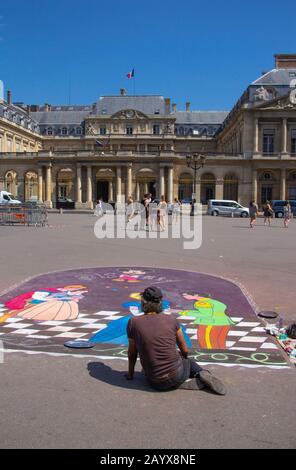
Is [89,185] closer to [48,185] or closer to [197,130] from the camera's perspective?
[48,185]

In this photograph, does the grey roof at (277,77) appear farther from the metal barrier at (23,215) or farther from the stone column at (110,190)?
the metal barrier at (23,215)

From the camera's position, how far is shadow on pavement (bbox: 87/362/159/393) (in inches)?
195

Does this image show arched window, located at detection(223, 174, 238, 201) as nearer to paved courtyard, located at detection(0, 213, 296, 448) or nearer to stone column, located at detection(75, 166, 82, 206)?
stone column, located at detection(75, 166, 82, 206)

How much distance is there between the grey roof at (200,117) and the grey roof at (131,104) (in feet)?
20.0

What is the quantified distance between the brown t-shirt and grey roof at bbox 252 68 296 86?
60.4 m

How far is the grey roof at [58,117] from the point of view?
90562 millimetres

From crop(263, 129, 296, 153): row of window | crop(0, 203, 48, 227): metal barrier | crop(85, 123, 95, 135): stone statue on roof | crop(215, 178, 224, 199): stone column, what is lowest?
crop(0, 203, 48, 227): metal barrier

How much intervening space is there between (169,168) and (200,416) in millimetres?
57572

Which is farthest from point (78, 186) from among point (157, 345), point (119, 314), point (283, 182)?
point (157, 345)

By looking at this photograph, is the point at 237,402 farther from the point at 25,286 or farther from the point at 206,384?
the point at 25,286

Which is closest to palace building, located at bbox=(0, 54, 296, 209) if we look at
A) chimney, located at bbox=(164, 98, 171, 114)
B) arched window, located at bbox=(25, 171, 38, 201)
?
arched window, located at bbox=(25, 171, 38, 201)

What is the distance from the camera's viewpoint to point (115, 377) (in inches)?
205

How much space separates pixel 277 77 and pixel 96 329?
199 feet
